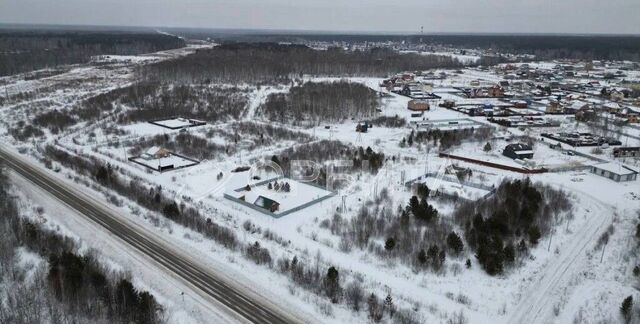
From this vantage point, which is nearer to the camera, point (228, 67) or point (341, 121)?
point (341, 121)

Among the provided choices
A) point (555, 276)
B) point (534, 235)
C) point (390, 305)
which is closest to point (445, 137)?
point (534, 235)

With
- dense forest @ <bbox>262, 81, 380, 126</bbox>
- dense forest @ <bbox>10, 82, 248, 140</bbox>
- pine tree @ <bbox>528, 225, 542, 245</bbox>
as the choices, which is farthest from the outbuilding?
dense forest @ <bbox>10, 82, 248, 140</bbox>

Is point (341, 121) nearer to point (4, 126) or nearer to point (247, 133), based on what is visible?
point (247, 133)

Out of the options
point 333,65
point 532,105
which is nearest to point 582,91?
point 532,105

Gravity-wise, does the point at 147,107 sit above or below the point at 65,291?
above

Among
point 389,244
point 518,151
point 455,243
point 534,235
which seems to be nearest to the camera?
point 455,243

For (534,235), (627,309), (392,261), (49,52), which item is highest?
(49,52)

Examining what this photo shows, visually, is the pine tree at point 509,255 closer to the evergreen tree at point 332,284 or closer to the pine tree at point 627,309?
the pine tree at point 627,309

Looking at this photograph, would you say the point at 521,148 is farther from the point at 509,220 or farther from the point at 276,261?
the point at 276,261
